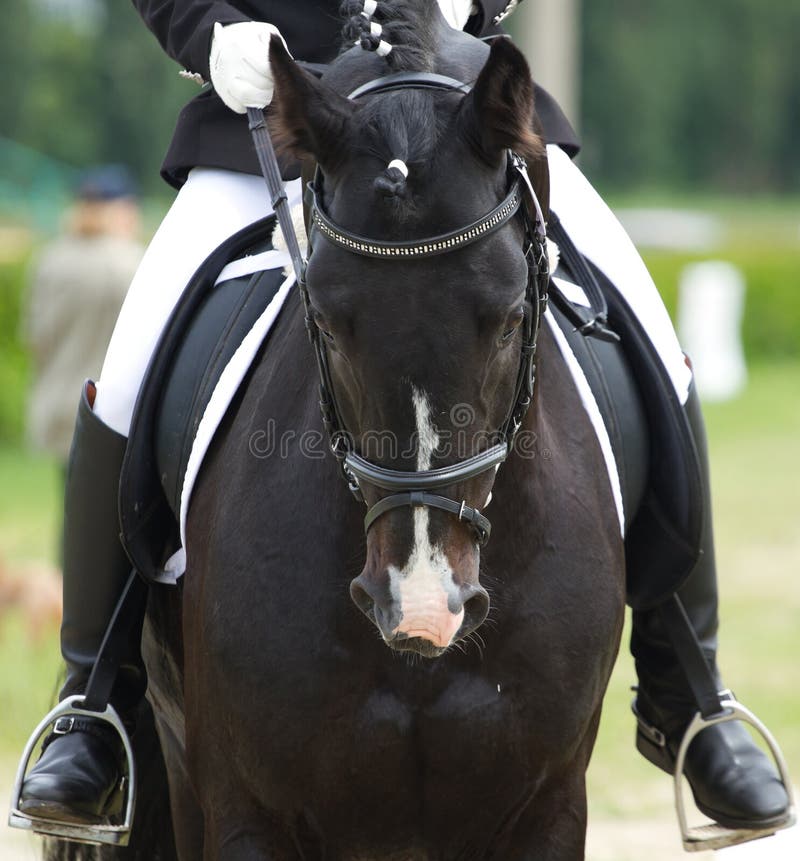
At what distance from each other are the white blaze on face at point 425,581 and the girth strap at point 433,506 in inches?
0.8

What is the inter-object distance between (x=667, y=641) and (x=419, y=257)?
187 centimetres

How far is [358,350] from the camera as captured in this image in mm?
2709

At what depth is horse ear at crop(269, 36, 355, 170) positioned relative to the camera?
2732 millimetres

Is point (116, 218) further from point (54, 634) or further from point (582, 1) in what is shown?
point (582, 1)

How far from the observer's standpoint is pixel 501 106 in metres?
2.72

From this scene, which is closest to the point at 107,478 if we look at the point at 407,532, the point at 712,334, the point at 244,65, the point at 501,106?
the point at 244,65

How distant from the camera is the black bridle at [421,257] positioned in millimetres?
2693

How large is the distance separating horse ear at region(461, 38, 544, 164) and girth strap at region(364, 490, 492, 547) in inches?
27.3

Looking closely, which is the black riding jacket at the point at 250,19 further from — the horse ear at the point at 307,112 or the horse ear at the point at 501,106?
the horse ear at the point at 501,106

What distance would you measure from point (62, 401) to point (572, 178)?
7169 mm

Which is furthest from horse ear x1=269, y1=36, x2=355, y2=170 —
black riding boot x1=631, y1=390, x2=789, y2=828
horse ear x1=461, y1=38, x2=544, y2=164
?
black riding boot x1=631, y1=390, x2=789, y2=828

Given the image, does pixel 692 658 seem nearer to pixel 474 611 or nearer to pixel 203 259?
pixel 474 611

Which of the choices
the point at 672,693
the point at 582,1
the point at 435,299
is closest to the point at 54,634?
the point at 672,693

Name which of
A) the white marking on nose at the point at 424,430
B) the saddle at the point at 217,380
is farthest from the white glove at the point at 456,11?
the white marking on nose at the point at 424,430
